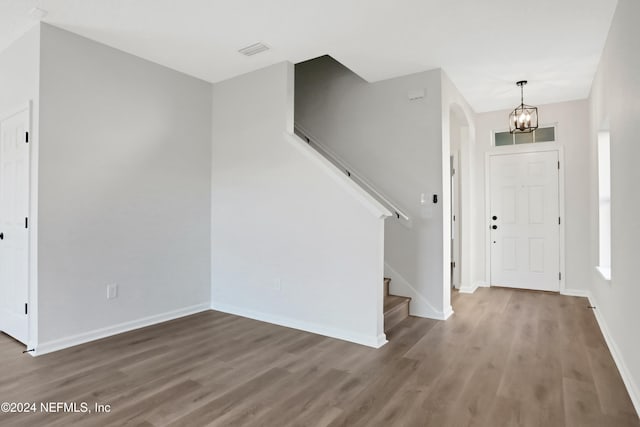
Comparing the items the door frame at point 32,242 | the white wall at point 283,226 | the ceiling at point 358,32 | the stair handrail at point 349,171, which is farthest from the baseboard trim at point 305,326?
the ceiling at point 358,32

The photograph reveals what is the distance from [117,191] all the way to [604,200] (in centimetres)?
516

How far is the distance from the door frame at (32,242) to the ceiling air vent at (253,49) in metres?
1.93

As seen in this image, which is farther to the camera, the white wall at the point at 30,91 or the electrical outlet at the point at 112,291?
the electrical outlet at the point at 112,291

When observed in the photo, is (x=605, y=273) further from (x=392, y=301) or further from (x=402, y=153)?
(x=402, y=153)

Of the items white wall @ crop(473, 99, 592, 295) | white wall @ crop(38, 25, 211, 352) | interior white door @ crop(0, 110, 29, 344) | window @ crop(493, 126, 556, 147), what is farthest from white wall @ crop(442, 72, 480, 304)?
interior white door @ crop(0, 110, 29, 344)

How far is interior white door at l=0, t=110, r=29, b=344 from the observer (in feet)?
10.8

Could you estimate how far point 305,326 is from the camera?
3.84 metres

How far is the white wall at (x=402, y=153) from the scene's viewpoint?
4.22m

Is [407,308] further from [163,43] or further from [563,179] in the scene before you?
[163,43]

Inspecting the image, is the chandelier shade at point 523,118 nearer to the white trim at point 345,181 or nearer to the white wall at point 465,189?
the white wall at point 465,189

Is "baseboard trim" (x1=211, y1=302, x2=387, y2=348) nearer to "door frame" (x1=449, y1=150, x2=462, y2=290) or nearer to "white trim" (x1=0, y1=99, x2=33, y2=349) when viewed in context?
"white trim" (x1=0, y1=99, x2=33, y2=349)

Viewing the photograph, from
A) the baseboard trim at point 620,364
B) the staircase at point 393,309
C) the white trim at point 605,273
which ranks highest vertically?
the white trim at point 605,273

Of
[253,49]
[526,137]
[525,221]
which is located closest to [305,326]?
[253,49]

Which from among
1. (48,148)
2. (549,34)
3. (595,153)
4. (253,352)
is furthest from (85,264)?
(595,153)
